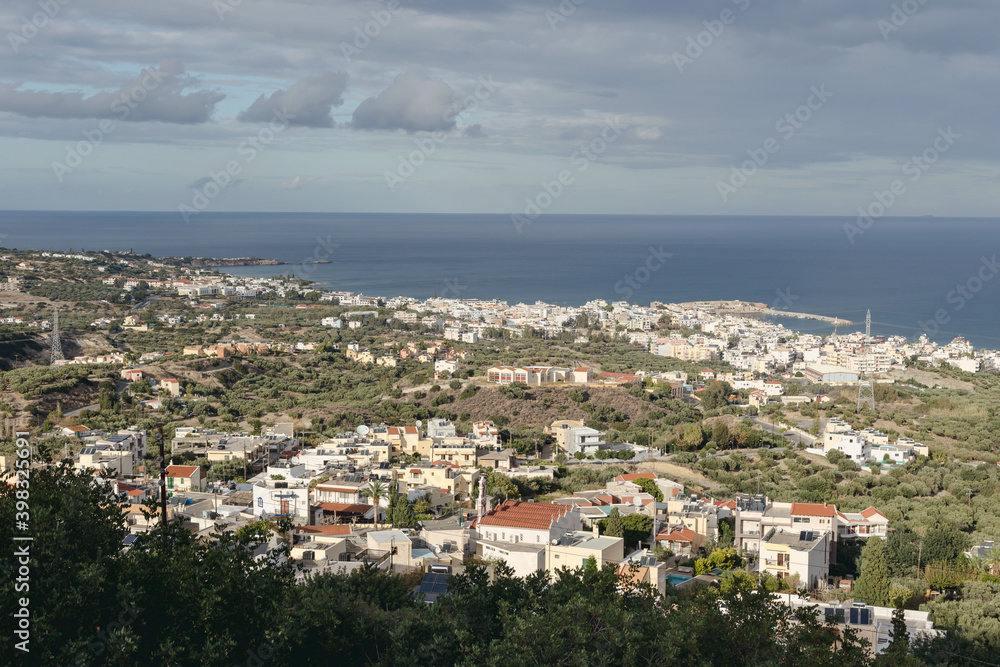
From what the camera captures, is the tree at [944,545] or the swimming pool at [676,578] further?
the tree at [944,545]

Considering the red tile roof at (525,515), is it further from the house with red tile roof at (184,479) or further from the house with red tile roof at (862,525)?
the house with red tile roof at (184,479)

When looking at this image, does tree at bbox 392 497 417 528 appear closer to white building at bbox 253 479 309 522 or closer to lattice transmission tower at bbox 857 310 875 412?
white building at bbox 253 479 309 522

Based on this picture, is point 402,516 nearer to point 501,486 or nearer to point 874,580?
point 501,486

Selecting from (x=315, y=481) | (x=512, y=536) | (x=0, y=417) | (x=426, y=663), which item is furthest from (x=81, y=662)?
(x=0, y=417)

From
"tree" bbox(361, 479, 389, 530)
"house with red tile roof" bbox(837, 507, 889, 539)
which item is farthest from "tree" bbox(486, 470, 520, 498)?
"house with red tile roof" bbox(837, 507, 889, 539)

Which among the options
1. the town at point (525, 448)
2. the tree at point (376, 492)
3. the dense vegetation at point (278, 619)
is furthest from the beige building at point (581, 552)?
the dense vegetation at point (278, 619)
